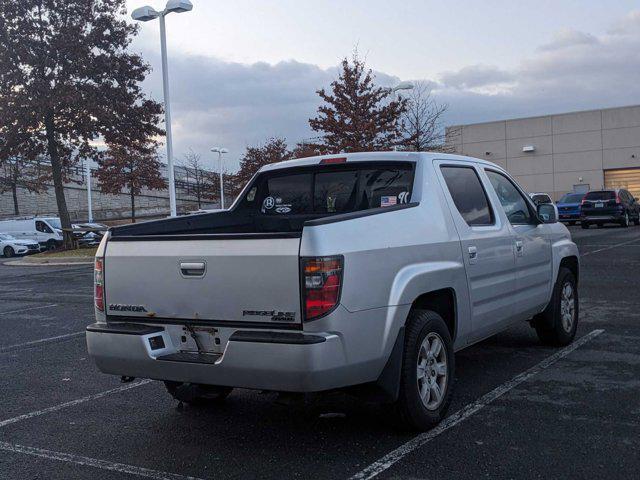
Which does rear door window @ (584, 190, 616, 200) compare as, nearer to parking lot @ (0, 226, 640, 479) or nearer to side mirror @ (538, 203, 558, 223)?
parking lot @ (0, 226, 640, 479)

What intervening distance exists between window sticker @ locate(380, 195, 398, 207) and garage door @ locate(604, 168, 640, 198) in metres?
49.0

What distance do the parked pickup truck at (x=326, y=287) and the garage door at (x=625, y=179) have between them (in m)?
48.3

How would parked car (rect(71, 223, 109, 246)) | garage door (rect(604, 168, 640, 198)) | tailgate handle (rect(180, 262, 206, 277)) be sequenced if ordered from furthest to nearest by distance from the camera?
1. garage door (rect(604, 168, 640, 198))
2. parked car (rect(71, 223, 109, 246))
3. tailgate handle (rect(180, 262, 206, 277))

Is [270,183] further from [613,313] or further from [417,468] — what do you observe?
[613,313]

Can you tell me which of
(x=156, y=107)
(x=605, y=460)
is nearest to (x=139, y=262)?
(x=605, y=460)

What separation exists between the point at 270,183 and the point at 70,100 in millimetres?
22299

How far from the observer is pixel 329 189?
5.72 metres

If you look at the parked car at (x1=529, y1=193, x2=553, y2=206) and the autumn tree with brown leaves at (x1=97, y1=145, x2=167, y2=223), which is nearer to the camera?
the parked car at (x1=529, y1=193, x2=553, y2=206)

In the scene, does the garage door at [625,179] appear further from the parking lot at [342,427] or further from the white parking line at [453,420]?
the white parking line at [453,420]

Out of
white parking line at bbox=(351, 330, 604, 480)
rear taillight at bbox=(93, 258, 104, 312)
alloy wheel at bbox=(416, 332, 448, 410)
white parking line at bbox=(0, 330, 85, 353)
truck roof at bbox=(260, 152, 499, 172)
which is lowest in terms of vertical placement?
white parking line at bbox=(0, 330, 85, 353)

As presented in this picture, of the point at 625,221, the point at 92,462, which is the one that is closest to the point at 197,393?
the point at 92,462

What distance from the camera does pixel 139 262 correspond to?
181 inches

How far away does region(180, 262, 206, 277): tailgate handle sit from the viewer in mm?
4336

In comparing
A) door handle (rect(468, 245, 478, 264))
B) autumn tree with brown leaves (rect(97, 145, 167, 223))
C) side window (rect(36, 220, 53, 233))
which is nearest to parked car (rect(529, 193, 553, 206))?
door handle (rect(468, 245, 478, 264))
